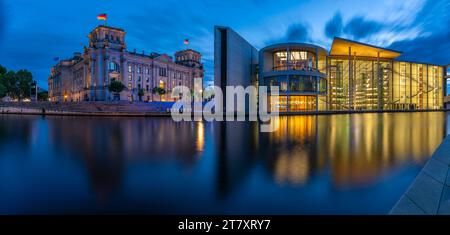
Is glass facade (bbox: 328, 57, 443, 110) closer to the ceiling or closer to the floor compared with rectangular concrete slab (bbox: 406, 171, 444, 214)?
closer to the ceiling

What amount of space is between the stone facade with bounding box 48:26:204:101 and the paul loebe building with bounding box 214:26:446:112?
49363 millimetres

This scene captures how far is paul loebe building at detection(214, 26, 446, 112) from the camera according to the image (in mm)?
52406

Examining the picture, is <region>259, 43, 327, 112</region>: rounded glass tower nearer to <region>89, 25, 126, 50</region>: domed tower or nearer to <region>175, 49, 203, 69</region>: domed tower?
<region>89, 25, 126, 50</region>: domed tower

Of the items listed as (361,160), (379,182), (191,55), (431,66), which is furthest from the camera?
(191,55)

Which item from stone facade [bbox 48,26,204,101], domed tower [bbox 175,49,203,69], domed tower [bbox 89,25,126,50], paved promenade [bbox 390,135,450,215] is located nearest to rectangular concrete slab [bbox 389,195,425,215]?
paved promenade [bbox 390,135,450,215]

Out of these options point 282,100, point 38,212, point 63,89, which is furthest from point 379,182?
point 63,89

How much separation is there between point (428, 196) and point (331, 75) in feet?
232

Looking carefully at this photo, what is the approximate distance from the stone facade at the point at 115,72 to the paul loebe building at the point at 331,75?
4936cm

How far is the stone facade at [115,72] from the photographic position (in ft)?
266

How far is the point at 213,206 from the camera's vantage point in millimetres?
4715

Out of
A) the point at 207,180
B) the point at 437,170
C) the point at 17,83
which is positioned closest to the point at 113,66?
the point at 17,83

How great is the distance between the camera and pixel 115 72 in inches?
3253
